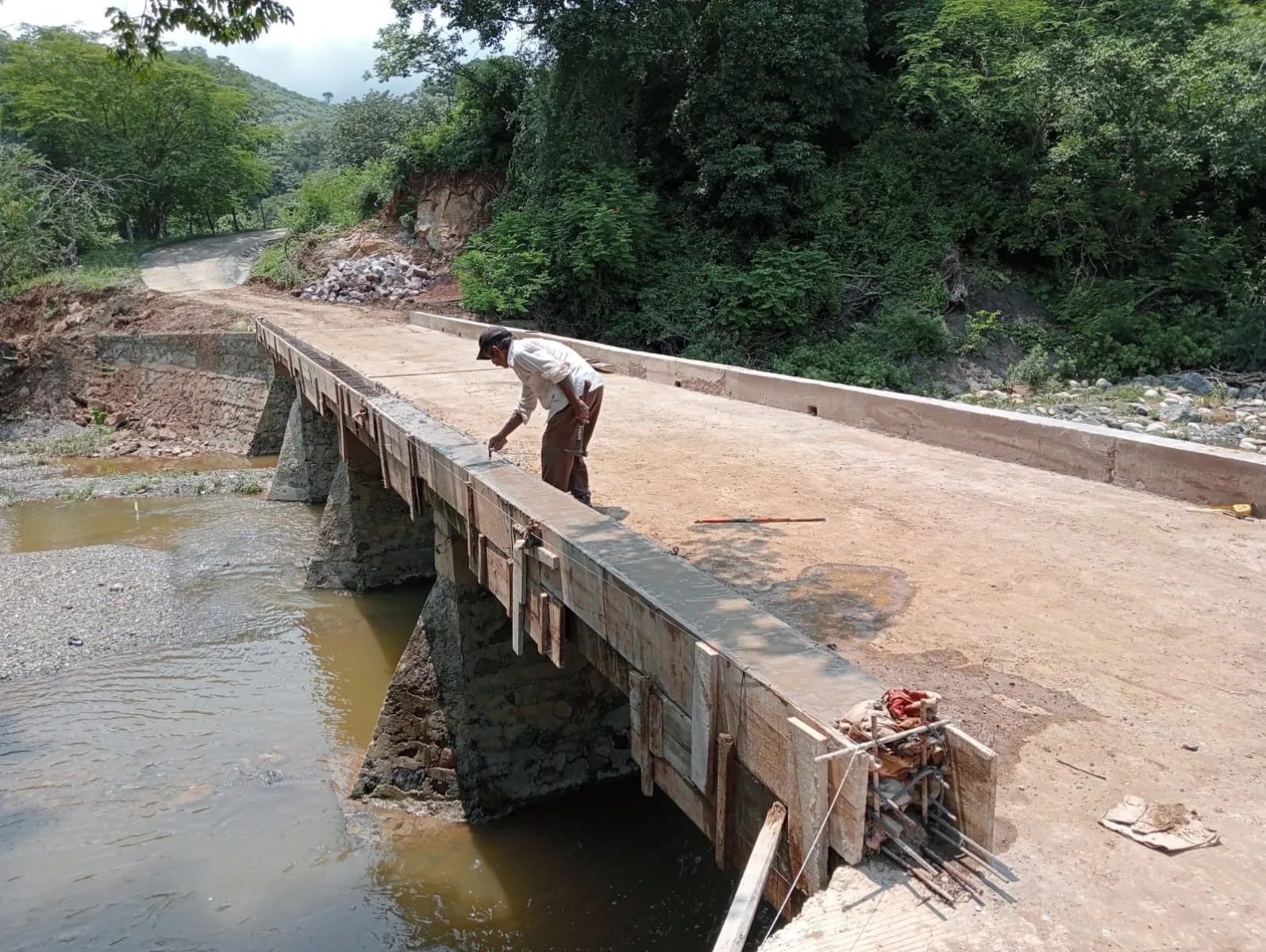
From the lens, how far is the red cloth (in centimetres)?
271

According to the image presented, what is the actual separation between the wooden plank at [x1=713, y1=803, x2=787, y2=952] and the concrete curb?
4369mm

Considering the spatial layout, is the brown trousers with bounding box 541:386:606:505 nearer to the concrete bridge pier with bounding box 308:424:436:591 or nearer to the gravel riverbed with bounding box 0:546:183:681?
the concrete bridge pier with bounding box 308:424:436:591

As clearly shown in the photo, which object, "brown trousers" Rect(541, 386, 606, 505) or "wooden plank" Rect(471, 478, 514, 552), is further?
"brown trousers" Rect(541, 386, 606, 505)

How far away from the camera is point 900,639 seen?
406 centimetres

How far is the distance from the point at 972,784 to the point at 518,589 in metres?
3.26

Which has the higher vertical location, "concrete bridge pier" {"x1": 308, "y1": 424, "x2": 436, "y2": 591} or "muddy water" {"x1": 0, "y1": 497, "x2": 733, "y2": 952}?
"concrete bridge pier" {"x1": 308, "y1": 424, "x2": 436, "y2": 591}

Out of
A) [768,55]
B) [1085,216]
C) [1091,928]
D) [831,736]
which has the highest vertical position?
[768,55]

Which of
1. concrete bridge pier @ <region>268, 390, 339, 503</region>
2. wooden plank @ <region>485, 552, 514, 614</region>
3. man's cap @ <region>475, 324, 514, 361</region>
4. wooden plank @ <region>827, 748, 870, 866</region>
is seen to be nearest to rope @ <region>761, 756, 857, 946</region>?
wooden plank @ <region>827, 748, 870, 866</region>

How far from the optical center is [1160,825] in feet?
9.07

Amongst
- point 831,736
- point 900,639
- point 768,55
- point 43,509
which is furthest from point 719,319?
point 831,736

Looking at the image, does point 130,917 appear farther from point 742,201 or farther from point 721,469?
point 742,201

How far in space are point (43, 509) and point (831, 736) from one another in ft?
56.0

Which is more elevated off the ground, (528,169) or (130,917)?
(528,169)

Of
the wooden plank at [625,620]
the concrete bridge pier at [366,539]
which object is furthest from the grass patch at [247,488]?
the wooden plank at [625,620]
